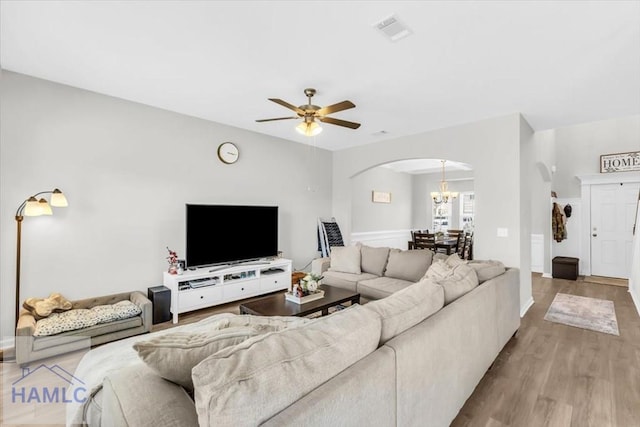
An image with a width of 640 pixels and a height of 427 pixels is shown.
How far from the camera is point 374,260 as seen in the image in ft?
14.5

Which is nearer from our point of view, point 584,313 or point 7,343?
point 7,343

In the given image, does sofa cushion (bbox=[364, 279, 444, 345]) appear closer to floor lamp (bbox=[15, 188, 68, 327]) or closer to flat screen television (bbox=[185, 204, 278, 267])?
flat screen television (bbox=[185, 204, 278, 267])

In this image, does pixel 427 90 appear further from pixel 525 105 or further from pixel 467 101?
pixel 525 105

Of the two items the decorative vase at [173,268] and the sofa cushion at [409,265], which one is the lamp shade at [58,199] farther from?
the sofa cushion at [409,265]

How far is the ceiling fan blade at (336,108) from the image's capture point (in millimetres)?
2824

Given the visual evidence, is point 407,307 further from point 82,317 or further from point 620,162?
point 620,162

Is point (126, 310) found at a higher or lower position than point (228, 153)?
lower

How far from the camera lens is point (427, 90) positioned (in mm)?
3271

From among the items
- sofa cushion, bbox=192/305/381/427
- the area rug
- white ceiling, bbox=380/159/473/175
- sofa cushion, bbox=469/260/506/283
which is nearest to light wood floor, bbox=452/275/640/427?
the area rug

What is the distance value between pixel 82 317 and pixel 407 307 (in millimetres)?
3126

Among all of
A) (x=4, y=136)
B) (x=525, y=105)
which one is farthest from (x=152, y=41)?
(x=525, y=105)

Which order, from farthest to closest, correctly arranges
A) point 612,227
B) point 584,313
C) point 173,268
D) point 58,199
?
1. point 612,227
2. point 584,313
3. point 173,268
4. point 58,199

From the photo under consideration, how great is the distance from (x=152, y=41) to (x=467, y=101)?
3.30m

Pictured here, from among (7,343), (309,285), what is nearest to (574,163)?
(309,285)
